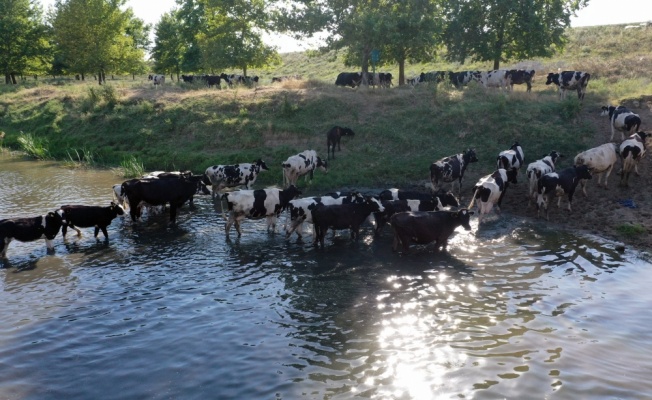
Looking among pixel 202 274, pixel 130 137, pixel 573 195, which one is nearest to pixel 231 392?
pixel 202 274

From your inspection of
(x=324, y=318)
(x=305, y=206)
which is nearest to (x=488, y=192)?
(x=305, y=206)

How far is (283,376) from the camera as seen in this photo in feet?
26.4

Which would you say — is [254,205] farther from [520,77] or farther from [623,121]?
[520,77]

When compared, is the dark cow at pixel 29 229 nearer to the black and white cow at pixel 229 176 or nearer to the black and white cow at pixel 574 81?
the black and white cow at pixel 229 176

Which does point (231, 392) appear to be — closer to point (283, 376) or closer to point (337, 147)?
point (283, 376)

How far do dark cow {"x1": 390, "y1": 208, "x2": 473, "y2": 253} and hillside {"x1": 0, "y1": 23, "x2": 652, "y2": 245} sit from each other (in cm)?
454

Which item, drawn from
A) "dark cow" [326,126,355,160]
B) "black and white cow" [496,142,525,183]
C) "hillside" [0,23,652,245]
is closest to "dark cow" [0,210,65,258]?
"hillside" [0,23,652,245]

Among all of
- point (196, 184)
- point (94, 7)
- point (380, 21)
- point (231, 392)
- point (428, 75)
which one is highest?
point (94, 7)

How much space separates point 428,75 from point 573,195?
20489mm

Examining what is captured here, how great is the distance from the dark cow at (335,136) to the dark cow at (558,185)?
9335mm

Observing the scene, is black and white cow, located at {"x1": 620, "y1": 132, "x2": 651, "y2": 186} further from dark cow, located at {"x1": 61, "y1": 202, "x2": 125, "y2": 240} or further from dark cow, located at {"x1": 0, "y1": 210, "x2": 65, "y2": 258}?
dark cow, located at {"x1": 0, "y1": 210, "x2": 65, "y2": 258}

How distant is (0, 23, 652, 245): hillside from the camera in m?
21.1

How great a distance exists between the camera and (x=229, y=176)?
19.7m

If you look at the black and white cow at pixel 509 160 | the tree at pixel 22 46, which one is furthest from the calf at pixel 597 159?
the tree at pixel 22 46
